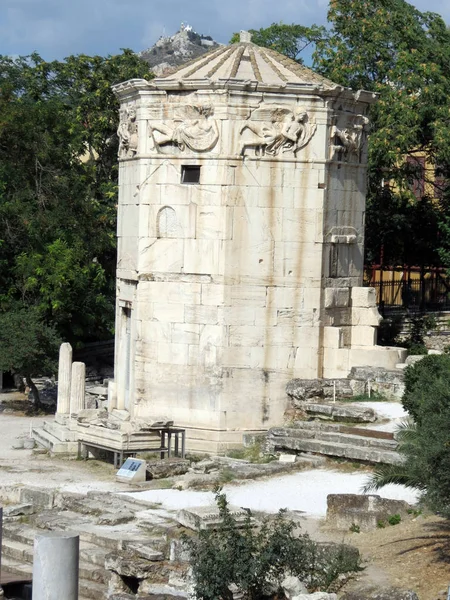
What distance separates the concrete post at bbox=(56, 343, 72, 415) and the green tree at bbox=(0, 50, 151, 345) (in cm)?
386

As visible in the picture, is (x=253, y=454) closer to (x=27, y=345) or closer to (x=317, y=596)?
(x=27, y=345)

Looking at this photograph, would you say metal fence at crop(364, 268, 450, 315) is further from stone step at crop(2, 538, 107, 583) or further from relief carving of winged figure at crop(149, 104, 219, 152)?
stone step at crop(2, 538, 107, 583)

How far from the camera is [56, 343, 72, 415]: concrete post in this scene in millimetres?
26969

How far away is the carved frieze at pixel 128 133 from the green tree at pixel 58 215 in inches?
265

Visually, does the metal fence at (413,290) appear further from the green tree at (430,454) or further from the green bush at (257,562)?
the green bush at (257,562)

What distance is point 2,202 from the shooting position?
33438 mm

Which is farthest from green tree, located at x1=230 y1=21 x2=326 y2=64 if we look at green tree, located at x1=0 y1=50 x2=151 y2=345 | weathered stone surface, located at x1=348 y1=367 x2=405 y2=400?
weathered stone surface, located at x1=348 y1=367 x2=405 y2=400

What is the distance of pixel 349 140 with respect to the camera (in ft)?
82.2

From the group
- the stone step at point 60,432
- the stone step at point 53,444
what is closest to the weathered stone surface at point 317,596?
the stone step at point 53,444

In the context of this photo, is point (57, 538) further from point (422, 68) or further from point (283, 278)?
point (422, 68)

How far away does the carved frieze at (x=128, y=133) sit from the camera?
2531cm

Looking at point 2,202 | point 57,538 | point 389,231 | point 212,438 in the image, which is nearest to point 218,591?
point 57,538

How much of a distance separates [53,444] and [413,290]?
17211 mm

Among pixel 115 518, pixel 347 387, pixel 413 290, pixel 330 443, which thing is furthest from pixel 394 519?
pixel 413 290
